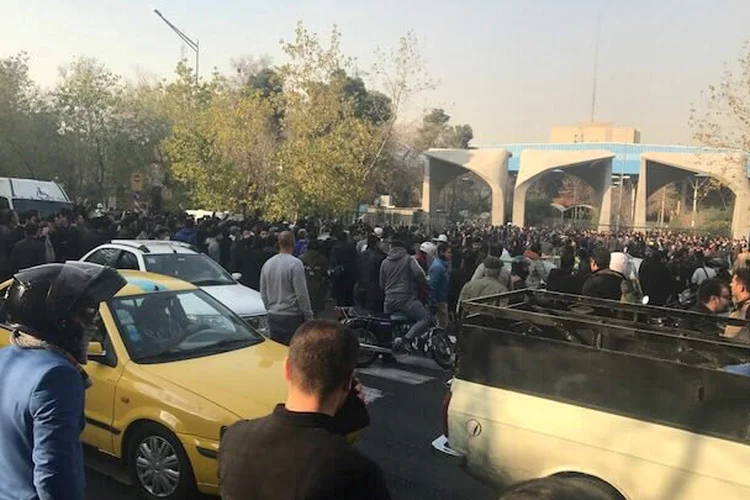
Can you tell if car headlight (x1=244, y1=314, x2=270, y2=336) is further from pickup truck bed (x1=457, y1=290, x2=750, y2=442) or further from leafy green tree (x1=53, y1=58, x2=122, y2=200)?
leafy green tree (x1=53, y1=58, x2=122, y2=200)

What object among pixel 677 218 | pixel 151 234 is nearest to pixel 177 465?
pixel 151 234

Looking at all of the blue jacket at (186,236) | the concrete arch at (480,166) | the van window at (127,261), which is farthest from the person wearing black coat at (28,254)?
the concrete arch at (480,166)

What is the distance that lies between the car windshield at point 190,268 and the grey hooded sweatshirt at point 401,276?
227 cm

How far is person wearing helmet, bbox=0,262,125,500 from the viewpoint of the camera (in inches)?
81.3

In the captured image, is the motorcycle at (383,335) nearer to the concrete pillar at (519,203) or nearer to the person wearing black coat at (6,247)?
the person wearing black coat at (6,247)

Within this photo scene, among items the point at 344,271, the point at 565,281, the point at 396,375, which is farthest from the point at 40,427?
the point at 344,271

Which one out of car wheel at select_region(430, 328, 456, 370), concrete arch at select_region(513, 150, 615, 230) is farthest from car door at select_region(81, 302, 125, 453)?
concrete arch at select_region(513, 150, 615, 230)

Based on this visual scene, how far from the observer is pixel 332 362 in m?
2.08

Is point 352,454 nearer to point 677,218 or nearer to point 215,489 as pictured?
point 215,489

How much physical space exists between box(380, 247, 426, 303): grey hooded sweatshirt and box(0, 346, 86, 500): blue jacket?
7.36 metres

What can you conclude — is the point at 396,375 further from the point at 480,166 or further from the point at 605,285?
the point at 480,166

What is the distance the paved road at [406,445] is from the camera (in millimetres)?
5195

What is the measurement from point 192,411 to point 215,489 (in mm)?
541

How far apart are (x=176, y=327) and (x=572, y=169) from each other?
45011 mm
